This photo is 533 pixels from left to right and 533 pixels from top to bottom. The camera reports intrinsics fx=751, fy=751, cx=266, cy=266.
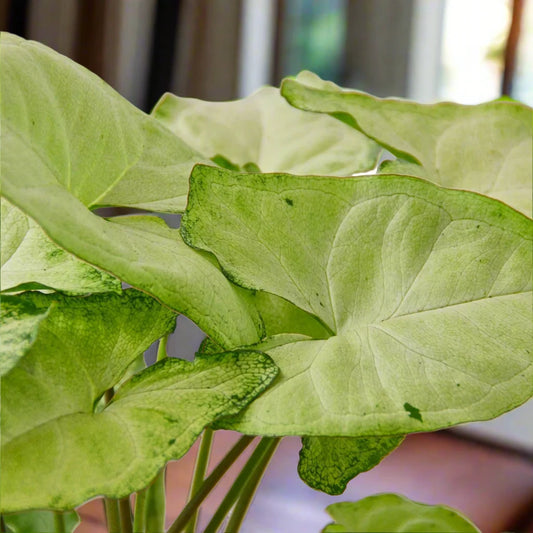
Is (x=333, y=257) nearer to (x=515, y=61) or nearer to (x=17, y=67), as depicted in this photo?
(x=17, y=67)

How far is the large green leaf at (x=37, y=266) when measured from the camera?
232 millimetres

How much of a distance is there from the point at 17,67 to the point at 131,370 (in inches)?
7.1

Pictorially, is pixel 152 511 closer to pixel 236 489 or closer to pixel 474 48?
pixel 236 489

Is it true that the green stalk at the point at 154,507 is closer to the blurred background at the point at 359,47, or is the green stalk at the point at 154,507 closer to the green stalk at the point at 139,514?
the green stalk at the point at 139,514

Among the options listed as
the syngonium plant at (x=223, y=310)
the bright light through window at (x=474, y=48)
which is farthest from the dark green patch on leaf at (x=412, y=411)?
the bright light through window at (x=474, y=48)

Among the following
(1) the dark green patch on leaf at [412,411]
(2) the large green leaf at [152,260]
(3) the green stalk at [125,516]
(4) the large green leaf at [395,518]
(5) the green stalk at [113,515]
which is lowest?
(3) the green stalk at [125,516]

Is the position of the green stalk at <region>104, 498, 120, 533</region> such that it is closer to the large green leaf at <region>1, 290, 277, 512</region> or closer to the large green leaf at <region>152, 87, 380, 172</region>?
the large green leaf at <region>1, 290, 277, 512</region>

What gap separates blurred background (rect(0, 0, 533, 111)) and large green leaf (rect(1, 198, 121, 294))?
1.92 meters

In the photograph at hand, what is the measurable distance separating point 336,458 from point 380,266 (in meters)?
0.06

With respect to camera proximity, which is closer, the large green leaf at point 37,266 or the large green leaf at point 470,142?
the large green leaf at point 37,266

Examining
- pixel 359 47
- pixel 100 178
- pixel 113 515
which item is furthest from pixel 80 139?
pixel 359 47

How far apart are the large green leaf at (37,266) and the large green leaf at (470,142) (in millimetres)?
152

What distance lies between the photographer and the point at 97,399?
0.75 feet

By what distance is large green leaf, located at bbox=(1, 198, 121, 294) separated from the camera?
232mm
